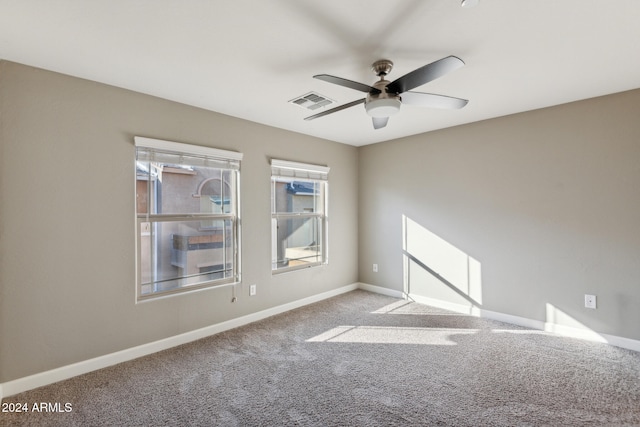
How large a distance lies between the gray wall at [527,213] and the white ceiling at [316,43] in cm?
50

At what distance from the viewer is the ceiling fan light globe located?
2.08m

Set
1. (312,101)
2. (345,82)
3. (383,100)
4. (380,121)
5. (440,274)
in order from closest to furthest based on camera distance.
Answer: (345,82) → (383,100) → (380,121) → (312,101) → (440,274)

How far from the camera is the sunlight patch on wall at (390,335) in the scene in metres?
2.94

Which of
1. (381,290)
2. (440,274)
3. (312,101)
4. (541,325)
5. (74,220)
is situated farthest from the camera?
(381,290)

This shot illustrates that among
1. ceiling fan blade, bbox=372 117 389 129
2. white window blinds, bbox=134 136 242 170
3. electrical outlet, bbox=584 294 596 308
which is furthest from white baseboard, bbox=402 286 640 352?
white window blinds, bbox=134 136 242 170

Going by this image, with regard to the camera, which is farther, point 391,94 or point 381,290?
point 381,290

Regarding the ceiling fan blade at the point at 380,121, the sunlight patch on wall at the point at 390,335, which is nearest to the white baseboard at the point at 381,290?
the sunlight patch on wall at the point at 390,335

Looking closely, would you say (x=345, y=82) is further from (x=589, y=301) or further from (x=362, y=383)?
(x=589, y=301)

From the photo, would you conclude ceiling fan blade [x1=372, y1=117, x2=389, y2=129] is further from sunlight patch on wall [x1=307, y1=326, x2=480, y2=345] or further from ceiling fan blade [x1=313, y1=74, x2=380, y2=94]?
sunlight patch on wall [x1=307, y1=326, x2=480, y2=345]

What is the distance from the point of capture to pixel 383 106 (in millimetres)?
2104

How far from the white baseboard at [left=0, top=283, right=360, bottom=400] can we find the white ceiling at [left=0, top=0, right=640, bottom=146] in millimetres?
2300

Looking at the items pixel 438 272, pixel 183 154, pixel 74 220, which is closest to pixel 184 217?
pixel 183 154

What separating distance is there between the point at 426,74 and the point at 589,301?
9.51 ft

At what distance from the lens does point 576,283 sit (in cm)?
300
